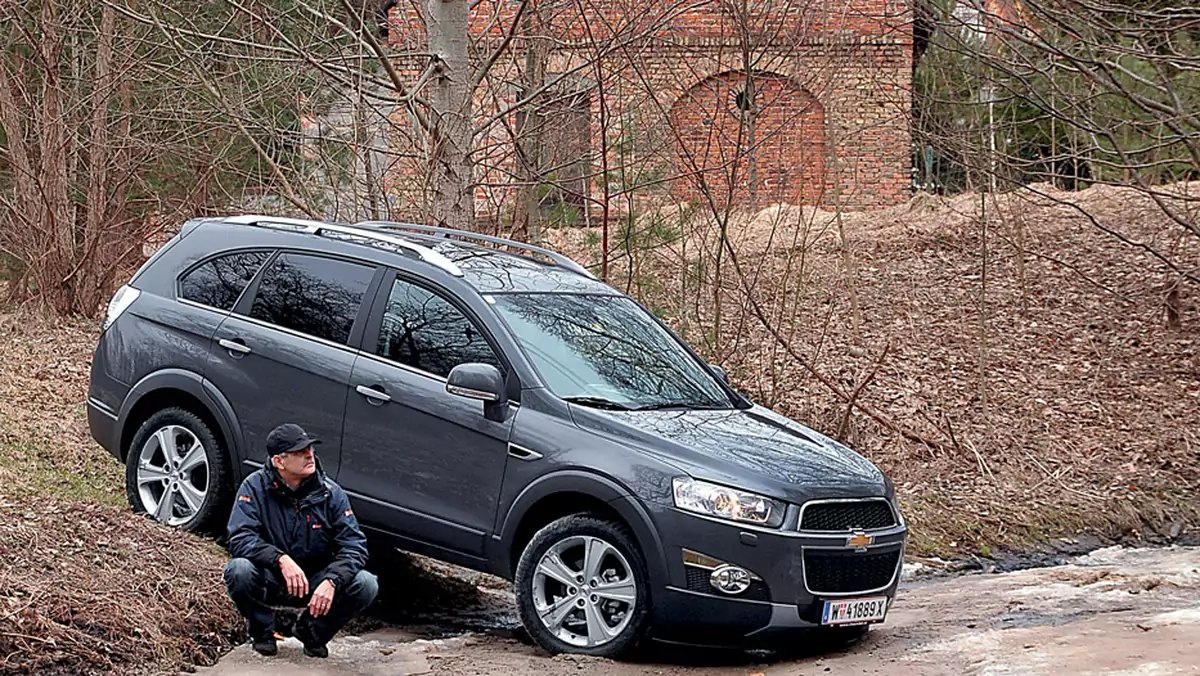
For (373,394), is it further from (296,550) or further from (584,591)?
(584,591)

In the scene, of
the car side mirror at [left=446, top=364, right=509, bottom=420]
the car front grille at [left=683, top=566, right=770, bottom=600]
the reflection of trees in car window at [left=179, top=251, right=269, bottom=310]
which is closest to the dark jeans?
the car side mirror at [left=446, top=364, right=509, bottom=420]

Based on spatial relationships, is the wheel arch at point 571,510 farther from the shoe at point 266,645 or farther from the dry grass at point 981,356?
the dry grass at point 981,356

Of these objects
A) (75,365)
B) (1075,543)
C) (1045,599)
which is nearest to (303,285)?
(1045,599)

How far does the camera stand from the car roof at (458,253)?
796cm

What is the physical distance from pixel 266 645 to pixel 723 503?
2278mm

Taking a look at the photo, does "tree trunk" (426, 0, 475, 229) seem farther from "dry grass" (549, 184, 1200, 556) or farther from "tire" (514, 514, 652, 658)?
"tire" (514, 514, 652, 658)

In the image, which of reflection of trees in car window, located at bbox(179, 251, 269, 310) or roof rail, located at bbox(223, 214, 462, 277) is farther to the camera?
reflection of trees in car window, located at bbox(179, 251, 269, 310)

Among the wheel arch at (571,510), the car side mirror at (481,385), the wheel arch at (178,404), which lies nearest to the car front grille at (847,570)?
the wheel arch at (571,510)

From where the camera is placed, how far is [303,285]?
27.1 feet

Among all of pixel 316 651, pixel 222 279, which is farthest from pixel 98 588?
pixel 222 279

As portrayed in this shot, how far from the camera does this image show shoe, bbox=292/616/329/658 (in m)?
6.75

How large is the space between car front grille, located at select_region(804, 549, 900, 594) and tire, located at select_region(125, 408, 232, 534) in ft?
11.4

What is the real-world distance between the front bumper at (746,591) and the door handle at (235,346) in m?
2.84

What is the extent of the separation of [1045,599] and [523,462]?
3.60m
